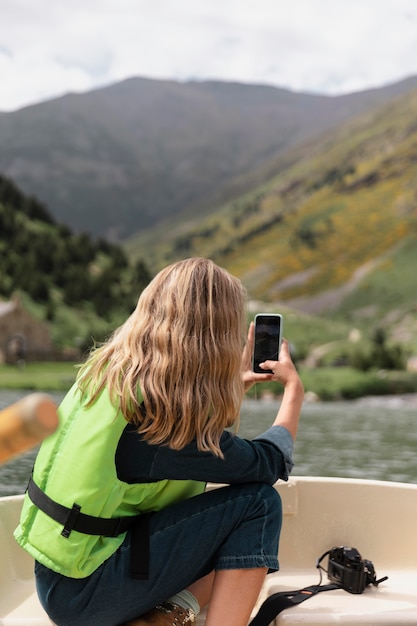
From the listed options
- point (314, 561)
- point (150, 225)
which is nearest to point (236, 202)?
point (150, 225)

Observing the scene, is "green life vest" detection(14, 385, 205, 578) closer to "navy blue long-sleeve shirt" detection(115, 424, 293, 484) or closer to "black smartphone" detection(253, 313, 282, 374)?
"navy blue long-sleeve shirt" detection(115, 424, 293, 484)

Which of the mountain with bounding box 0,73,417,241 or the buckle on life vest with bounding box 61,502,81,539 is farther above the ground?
the mountain with bounding box 0,73,417,241

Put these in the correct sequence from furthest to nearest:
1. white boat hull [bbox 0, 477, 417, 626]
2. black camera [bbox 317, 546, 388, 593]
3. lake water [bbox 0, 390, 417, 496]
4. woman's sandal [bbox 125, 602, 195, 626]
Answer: lake water [bbox 0, 390, 417, 496] < white boat hull [bbox 0, 477, 417, 626] < black camera [bbox 317, 546, 388, 593] < woman's sandal [bbox 125, 602, 195, 626]

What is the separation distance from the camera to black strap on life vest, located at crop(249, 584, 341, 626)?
208 cm

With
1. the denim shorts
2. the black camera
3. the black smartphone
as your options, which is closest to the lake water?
the black camera

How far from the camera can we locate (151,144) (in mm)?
121062

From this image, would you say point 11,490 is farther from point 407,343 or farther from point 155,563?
point 407,343

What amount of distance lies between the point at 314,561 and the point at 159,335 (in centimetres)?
143

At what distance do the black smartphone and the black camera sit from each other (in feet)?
2.54

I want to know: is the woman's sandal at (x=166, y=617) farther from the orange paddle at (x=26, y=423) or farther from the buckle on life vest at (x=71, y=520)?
the orange paddle at (x=26, y=423)

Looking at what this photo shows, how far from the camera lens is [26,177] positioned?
349ft

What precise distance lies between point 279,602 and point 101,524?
718mm

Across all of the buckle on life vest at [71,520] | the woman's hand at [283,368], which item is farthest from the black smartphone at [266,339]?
the buckle on life vest at [71,520]

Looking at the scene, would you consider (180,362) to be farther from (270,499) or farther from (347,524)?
(347,524)
